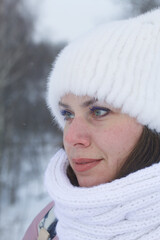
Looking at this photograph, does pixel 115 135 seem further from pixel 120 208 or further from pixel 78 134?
pixel 120 208

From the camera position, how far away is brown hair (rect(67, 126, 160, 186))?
3.23 feet

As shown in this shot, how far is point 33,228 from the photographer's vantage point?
1.39m

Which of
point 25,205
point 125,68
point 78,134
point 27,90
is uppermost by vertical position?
point 27,90

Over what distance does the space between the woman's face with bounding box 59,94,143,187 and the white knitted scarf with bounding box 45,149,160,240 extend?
2.9 inches

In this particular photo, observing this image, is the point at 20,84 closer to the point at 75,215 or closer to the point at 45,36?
the point at 45,36

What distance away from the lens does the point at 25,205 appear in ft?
12.8

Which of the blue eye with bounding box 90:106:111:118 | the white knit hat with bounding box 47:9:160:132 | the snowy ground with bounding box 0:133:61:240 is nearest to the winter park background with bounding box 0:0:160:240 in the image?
the snowy ground with bounding box 0:133:61:240

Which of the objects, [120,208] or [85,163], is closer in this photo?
[120,208]

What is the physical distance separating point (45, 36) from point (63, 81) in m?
3.58

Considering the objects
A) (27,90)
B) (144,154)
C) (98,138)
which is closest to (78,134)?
(98,138)

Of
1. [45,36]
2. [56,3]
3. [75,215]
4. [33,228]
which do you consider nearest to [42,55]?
[45,36]

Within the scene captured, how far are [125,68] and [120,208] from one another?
18.2 inches

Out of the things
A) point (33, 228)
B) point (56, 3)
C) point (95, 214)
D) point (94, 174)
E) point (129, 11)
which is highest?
point (56, 3)

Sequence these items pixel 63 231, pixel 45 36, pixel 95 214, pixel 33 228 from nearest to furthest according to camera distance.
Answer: pixel 95 214, pixel 63 231, pixel 33 228, pixel 45 36
